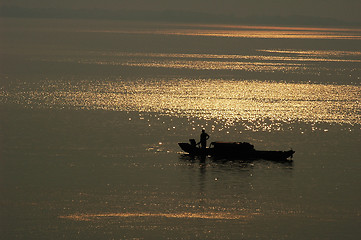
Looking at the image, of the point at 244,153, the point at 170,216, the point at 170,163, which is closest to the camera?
the point at 170,216

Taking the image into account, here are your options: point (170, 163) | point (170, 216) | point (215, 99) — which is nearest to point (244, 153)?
point (170, 163)

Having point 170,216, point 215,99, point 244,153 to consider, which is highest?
point 215,99

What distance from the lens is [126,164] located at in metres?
52.4

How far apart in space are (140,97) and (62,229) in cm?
5451

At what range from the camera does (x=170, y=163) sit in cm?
5309

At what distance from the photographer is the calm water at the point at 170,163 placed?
3931cm

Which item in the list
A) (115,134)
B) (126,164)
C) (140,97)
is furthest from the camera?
(140,97)

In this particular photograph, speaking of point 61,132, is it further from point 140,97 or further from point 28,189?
point 140,97

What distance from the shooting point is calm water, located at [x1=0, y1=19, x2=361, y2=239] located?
3931cm

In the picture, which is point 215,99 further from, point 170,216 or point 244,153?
point 170,216

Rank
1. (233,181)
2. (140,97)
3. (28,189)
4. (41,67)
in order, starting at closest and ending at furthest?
(28,189)
(233,181)
(140,97)
(41,67)

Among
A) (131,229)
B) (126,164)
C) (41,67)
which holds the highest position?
(41,67)

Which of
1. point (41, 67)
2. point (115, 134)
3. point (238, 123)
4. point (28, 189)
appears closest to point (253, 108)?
point (238, 123)

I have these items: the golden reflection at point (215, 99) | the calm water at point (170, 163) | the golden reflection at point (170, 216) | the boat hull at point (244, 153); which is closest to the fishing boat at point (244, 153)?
the boat hull at point (244, 153)
